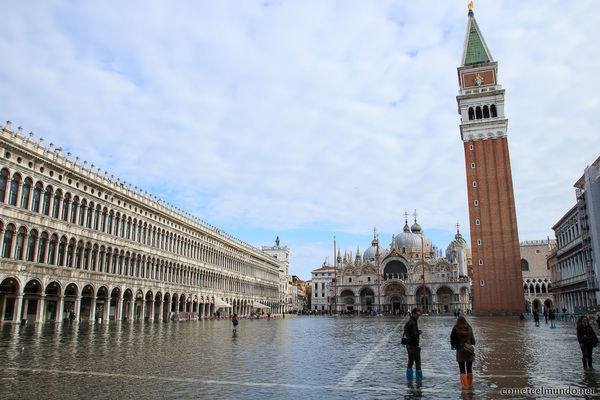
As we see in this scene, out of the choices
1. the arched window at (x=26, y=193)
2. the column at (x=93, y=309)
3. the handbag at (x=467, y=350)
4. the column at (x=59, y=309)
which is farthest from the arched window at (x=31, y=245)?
the handbag at (x=467, y=350)

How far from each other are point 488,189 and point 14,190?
54048mm

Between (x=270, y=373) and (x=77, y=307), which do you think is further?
(x=77, y=307)

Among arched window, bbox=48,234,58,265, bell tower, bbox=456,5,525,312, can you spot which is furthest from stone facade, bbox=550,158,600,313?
arched window, bbox=48,234,58,265

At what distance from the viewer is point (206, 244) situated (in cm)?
5928

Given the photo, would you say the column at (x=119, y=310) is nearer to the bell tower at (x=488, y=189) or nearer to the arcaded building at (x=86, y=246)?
the arcaded building at (x=86, y=246)

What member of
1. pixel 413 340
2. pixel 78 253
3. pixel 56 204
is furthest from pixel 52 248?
pixel 413 340

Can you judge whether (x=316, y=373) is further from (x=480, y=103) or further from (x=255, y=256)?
(x=255, y=256)

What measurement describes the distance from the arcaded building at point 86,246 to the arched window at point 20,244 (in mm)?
62

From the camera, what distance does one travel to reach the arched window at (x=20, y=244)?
93.1 ft

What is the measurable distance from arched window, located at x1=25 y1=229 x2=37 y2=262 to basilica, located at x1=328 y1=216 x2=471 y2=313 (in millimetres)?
64821

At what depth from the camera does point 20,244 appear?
94.2ft

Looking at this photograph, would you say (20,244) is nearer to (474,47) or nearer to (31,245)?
(31,245)

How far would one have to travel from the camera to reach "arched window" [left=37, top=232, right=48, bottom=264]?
30411 millimetres

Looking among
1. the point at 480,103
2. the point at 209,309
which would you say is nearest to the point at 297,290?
the point at 209,309
